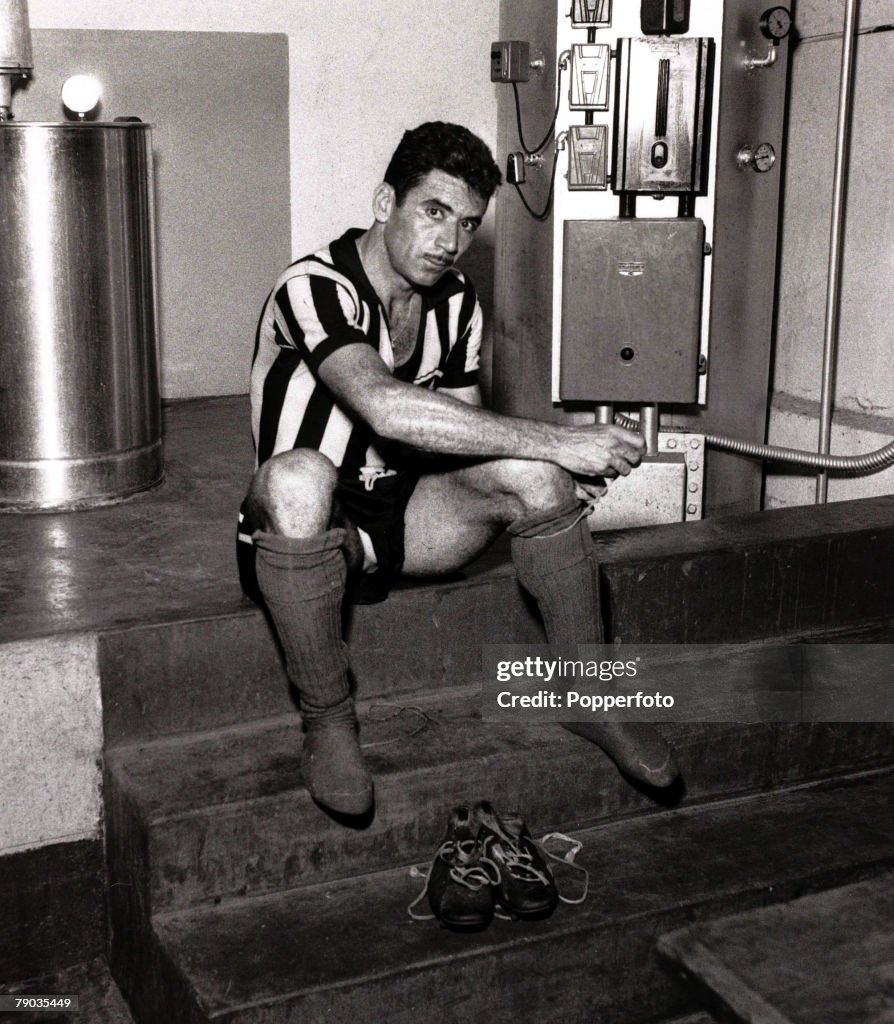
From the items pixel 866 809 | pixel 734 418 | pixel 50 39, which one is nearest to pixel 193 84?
pixel 50 39

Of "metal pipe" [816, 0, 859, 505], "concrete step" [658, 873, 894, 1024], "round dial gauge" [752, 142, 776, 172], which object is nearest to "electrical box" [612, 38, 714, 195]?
"round dial gauge" [752, 142, 776, 172]

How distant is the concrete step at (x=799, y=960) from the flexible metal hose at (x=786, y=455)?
8.60ft

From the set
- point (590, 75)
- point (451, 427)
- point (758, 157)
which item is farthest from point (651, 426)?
point (451, 427)

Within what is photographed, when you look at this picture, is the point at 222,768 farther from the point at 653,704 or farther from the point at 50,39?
the point at 50,39

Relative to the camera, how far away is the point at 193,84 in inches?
194

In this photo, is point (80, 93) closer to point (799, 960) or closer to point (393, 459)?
point (393, 459)

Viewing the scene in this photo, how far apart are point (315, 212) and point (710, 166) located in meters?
1.69

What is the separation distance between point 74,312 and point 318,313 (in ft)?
4.03

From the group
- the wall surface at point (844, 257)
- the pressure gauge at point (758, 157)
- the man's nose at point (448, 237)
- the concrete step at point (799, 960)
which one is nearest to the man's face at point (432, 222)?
the man's nose at point (448, 237)

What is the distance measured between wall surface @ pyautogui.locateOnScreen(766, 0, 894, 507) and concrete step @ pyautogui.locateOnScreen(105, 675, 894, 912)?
5.37 ft

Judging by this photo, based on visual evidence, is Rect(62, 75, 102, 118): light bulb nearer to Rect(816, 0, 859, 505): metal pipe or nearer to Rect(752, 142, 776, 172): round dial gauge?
Rect(752, 142, 776, 172): round dial gauge

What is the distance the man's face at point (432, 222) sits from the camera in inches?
108

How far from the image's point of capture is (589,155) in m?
4.09

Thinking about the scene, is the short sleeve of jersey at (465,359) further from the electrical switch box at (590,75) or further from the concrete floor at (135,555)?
the electrical switch box at (590,75)
